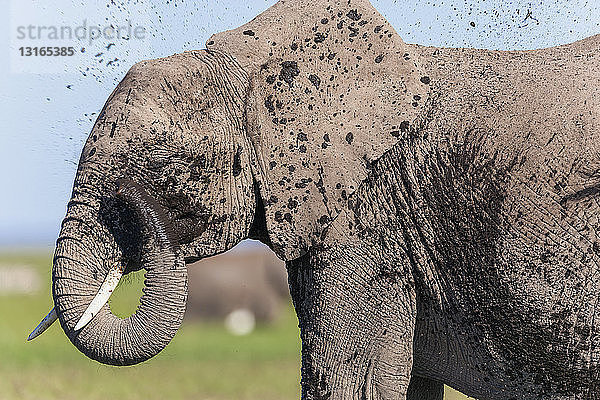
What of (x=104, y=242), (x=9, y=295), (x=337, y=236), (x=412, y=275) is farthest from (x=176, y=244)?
(x=9, y=295)

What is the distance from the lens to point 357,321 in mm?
3676

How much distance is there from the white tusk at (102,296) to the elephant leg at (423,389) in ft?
4.90

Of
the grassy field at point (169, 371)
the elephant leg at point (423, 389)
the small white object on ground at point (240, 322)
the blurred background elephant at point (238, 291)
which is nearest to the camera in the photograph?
the elephant leg at point (423, 389)

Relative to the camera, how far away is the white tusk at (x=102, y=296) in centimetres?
350

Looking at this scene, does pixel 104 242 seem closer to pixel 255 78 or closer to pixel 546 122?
pixel 255 78

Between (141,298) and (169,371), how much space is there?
8.89 m

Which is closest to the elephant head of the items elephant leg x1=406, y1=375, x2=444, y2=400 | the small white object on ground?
elephant leg x1=406, y1=375, x2=444, y2=400

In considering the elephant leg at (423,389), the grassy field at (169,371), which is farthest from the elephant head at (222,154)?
the grassy field at (169,371)

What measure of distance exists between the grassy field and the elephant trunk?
286 centimetres

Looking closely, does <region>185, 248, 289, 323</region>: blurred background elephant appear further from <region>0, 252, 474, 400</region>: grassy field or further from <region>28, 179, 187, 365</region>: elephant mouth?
<region>28, 179, 187, 365</region>: elephant mouth

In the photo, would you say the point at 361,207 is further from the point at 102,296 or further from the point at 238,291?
the point at 238,291

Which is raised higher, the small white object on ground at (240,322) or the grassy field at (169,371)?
the grassy field at (169,371)

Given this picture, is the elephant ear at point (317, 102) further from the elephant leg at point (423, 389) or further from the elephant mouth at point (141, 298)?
the elephant leg at point (423, 389)

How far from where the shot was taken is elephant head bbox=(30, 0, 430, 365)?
358 centimetres
